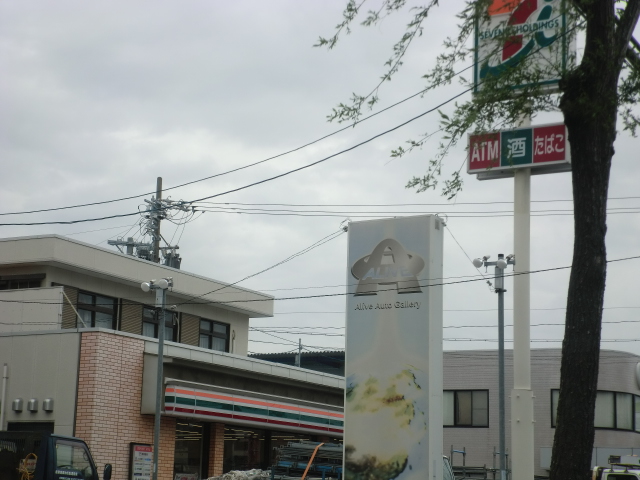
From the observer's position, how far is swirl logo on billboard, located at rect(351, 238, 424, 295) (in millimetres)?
19422

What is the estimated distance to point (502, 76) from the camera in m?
10.8

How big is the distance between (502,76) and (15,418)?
20.1 metres

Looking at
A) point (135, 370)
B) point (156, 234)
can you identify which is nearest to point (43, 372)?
point (135, 370)

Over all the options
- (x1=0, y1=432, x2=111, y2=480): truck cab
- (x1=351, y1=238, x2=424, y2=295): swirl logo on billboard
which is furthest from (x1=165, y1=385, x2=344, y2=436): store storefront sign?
(x1=351, y1=238, x2=424, y2=295): swirl logo on billboard

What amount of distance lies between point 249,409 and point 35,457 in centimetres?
1139

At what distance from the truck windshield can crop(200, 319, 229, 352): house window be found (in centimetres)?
1799

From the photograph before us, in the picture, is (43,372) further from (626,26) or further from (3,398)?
(626,26)

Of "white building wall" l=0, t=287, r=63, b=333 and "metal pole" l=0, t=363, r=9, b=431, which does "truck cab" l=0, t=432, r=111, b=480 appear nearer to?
"metal pole" l=0, t=363, r=9, b=431

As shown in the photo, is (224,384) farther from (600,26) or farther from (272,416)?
(600,26)

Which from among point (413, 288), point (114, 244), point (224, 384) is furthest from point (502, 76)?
point (114, 244)

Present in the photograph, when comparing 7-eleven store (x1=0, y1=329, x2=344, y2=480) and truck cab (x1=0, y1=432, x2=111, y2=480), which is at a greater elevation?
A: 7-eleven store (x1=0, y1=329, x2=344, y2=480)

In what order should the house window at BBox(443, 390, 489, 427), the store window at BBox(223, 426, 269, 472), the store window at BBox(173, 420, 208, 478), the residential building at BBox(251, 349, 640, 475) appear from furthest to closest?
1. the house window at BBox(443, 390, 489, 427)
2. the residential building at BBox(251, 349, 640, 475)
3. the store window at BBox(223, 426, 269, 472)
4. the store window at BBox(173, 420, 208, 478)

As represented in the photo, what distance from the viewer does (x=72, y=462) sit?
19422 millimetres

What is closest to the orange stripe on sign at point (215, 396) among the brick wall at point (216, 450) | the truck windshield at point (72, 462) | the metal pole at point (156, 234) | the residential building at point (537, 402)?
the brick wall at point (216, 450)
